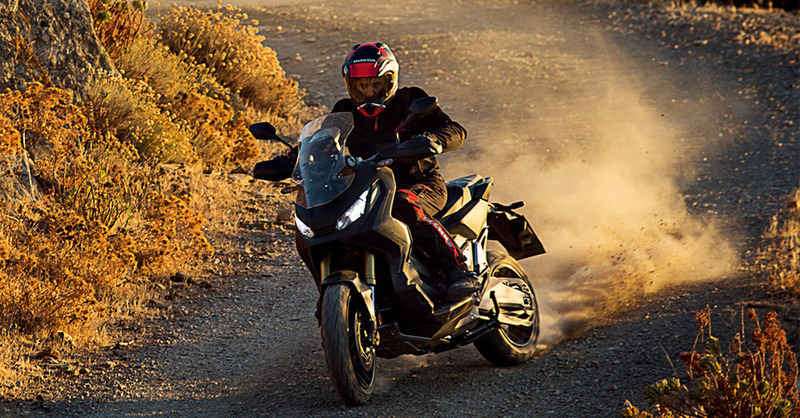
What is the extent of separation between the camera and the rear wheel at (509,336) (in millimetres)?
6570

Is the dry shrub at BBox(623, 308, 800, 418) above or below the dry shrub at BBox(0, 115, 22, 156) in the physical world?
above

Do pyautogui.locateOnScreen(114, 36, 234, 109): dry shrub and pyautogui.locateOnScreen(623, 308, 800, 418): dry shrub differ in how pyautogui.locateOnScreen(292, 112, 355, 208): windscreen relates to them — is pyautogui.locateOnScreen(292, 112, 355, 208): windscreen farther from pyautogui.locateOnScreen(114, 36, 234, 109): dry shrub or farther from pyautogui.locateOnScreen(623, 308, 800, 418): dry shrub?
pyautogui.locateOnScreen(114, 36, 234, 109): dry shrub

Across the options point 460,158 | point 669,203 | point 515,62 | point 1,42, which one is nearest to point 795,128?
point 669,203

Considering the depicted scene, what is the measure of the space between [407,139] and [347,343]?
159 centimetres

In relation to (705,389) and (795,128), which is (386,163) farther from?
(795,128)

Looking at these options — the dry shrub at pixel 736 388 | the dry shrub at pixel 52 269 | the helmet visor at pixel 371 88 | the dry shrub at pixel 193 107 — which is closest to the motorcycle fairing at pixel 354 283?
the helmet visor at pixel 371 88

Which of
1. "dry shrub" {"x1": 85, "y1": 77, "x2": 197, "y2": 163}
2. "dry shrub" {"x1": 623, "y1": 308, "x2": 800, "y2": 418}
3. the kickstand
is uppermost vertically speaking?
"dry shrub" {"x1": 623, "y1": 308, "x2": 800, "y2": 418}

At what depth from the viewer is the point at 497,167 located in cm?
1284

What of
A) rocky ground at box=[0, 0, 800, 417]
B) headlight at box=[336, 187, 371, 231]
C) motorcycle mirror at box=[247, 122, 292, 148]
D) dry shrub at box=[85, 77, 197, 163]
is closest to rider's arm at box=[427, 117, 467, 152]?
headlight at box=[336, 187, 371, 231]

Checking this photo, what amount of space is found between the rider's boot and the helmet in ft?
4.02

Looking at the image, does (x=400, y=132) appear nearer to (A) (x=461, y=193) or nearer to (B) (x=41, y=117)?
(A) (x=461, y=193)

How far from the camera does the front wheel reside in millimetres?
5355

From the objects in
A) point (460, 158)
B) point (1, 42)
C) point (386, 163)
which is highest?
point (386, 163)

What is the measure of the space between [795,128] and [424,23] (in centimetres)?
1025
